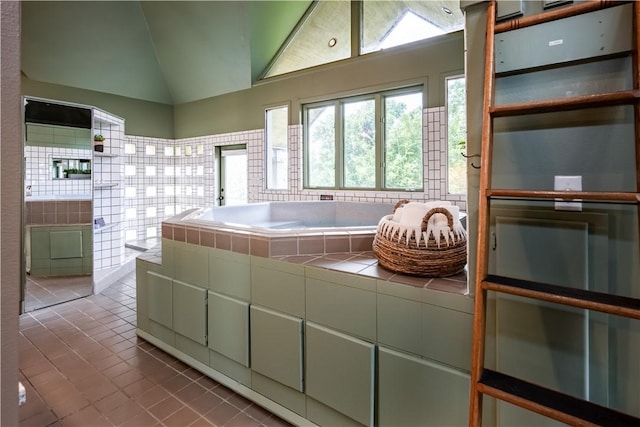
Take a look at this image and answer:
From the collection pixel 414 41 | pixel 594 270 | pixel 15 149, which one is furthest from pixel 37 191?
pixel 594 270

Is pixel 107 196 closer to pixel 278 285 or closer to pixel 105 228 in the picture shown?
pixel 105 228

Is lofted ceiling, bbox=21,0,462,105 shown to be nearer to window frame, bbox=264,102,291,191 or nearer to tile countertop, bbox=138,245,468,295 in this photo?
window frame, bbox=264,102,291,191

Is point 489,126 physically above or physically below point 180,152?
below

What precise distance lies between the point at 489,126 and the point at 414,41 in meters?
3.28

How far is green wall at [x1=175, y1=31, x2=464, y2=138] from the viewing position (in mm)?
3738

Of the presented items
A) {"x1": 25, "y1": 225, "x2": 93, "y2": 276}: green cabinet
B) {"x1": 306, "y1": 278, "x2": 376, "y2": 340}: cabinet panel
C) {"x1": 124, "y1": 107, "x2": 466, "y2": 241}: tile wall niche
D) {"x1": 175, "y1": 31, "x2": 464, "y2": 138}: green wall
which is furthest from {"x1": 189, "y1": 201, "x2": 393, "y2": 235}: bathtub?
{"x1": 306, "y1": 278, "x2": 376, "y2": 340}: cabinet panel

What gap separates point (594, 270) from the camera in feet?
3.55

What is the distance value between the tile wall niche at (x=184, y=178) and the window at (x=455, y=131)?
0.94 meters

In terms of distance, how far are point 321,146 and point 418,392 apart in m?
3.87

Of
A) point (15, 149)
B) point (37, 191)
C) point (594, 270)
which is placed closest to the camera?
point (15, 149)

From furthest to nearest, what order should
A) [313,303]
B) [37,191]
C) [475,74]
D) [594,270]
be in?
[37,191]
[313,303]
[475,74]
[594,270]

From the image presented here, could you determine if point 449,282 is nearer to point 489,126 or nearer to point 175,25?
point 489,126

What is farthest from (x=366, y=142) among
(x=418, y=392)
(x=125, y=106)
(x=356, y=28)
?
(x=125, y=106)

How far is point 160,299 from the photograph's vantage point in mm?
2506
